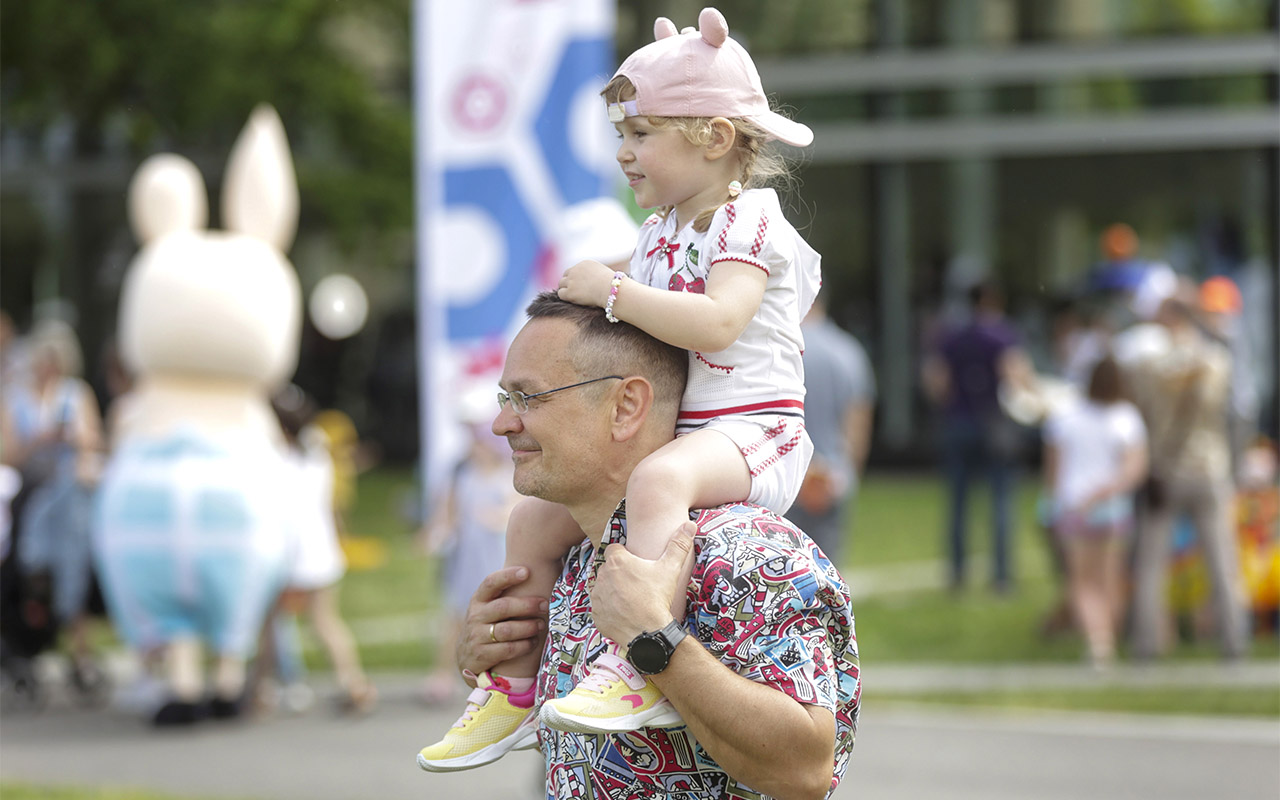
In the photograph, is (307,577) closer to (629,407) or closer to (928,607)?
(928,607)

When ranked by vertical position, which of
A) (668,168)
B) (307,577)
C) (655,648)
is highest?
(668,168)

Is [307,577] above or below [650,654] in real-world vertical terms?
below

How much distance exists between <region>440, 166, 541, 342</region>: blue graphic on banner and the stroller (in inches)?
129

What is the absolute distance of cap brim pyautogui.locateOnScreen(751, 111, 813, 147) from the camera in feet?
7.91

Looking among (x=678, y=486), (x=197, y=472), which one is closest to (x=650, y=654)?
(x=678, y=486)

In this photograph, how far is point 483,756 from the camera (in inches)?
101

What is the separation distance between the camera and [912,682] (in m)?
8.97

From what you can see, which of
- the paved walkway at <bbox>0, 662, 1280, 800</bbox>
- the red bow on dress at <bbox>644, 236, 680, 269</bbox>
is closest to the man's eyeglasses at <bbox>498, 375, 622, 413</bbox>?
the red bow on dress at <bbox>644, 236, 680, 269</bbox>

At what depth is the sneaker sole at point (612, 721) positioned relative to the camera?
7.15ft

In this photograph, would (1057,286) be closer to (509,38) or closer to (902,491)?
(902,491)

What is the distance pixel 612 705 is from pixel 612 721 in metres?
0.02

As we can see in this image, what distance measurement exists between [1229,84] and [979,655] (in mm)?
11723

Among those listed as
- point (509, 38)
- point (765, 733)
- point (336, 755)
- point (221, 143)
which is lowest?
point (336, 755)

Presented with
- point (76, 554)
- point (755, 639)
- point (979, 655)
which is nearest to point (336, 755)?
point (76, 554)
